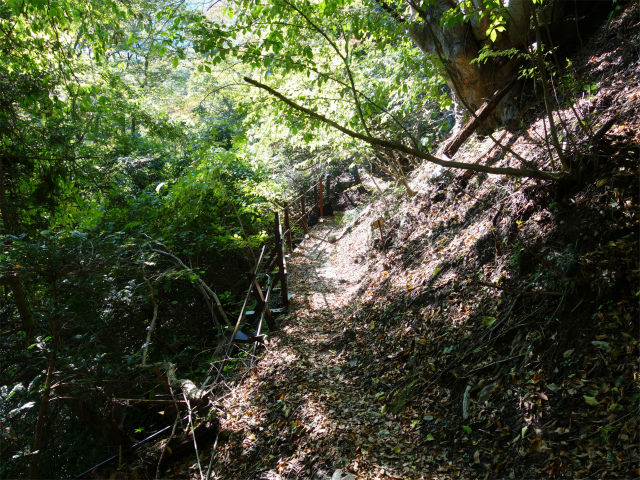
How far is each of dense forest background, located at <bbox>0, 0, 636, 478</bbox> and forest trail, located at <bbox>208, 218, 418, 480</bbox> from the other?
3.96 ft

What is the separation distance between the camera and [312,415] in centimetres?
400

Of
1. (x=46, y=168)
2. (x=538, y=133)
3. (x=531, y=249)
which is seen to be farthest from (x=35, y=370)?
(x=538, y=133)

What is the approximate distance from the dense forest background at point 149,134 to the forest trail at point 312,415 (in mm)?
1207

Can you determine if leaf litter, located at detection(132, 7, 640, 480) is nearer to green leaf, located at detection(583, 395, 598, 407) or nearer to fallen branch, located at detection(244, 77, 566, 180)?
green leaf, located at detection(583, 395, 598, 407)

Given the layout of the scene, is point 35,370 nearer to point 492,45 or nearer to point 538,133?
point 538,133

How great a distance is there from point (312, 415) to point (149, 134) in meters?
7.40

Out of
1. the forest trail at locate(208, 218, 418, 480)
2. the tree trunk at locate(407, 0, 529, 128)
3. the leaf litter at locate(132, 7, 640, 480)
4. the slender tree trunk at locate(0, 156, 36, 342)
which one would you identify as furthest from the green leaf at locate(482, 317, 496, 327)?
the slender tree trunk at locate(0, 156, 36, 342)

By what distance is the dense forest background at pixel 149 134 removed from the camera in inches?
136

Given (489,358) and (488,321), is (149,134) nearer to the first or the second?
(488,321)

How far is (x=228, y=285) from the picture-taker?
8703 millimetres

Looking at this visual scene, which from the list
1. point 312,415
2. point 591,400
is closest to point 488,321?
point 591,400

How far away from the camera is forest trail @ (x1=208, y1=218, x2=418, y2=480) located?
3352 mm

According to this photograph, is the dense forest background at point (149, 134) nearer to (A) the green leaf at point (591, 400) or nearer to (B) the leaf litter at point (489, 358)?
(B) the leaf litter at point (489, 358)

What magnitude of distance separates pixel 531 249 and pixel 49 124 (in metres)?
7.09
